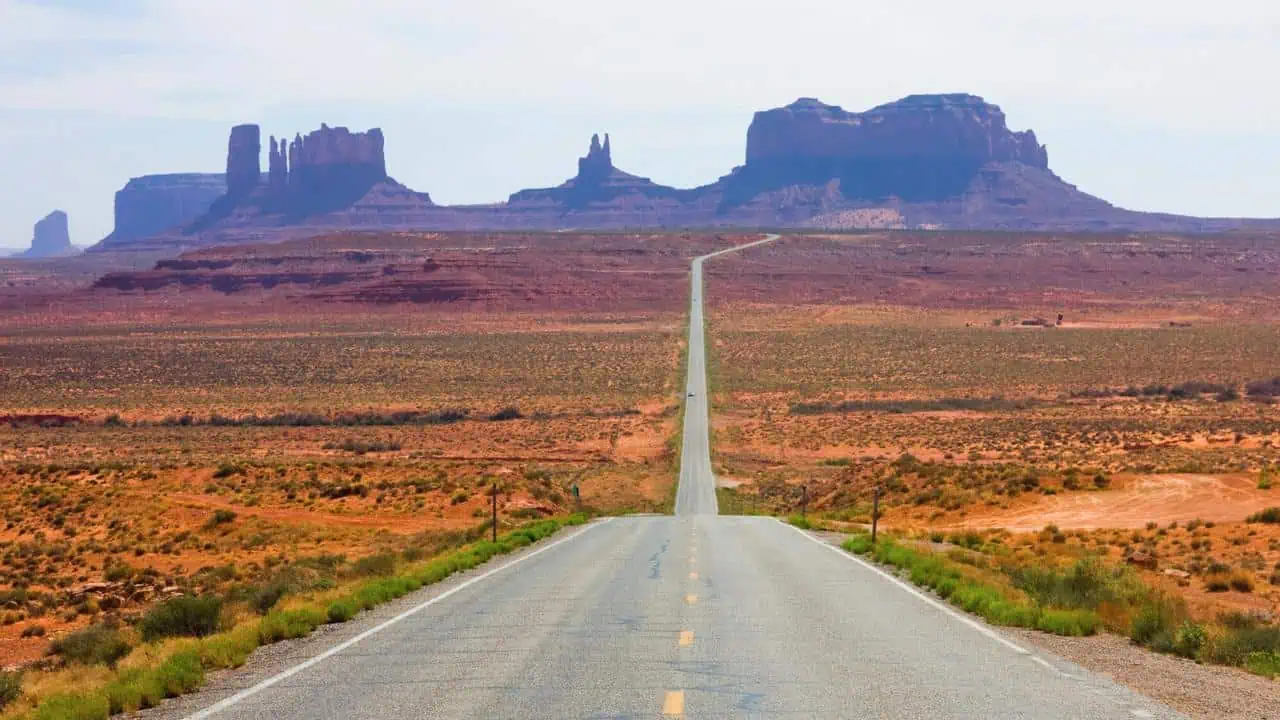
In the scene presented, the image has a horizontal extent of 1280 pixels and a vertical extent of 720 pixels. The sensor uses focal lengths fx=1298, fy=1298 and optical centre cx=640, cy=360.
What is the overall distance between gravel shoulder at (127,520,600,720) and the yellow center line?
3.52 m

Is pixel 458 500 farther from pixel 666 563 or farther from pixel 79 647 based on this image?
pixel 79 647

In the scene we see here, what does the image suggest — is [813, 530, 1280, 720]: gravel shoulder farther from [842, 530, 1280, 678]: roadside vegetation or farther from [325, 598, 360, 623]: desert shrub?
[325, 598, 360, 623]: desert shrub

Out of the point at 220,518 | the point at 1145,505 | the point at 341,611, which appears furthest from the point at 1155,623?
the point at 220,518

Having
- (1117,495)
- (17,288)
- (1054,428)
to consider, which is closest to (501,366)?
(1054,428)

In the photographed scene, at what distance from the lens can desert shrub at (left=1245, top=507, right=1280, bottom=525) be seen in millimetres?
26172

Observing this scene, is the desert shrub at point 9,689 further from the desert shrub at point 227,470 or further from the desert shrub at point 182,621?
the desert shrub at point 227,470

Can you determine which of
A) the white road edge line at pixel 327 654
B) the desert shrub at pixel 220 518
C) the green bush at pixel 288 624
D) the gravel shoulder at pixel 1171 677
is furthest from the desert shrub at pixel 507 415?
the gravel shoulder at pixel 1171 677

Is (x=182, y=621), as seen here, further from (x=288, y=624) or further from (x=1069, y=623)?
(x=1069, y=623)

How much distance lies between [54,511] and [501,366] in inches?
2211

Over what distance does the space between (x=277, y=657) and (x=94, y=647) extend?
12.2ft

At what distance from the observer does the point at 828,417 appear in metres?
64.8

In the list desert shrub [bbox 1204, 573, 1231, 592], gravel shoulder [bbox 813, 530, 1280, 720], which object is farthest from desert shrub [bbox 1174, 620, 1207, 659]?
desert shrub [bbox 1204, 573, 1231, 592]

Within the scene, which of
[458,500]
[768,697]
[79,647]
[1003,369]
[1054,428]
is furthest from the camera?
[1003,369]

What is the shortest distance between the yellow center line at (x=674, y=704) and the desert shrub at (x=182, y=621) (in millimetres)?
6986
